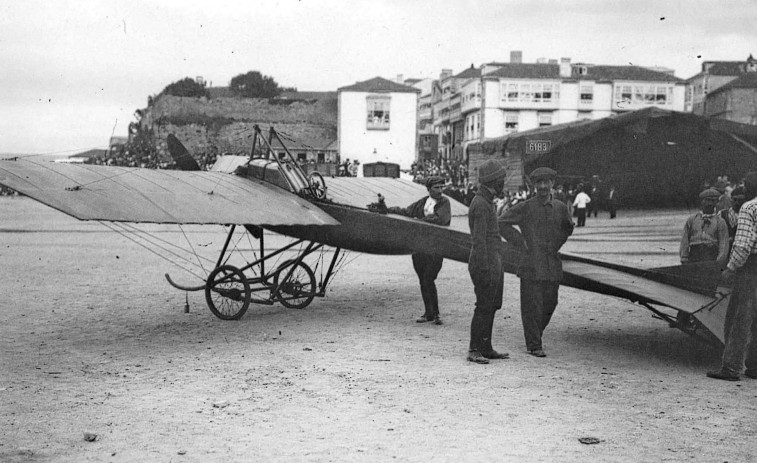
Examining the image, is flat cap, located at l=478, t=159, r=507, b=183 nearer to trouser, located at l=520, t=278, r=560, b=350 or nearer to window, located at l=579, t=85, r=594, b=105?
trouser, located at l=520, t=278, r=560, b=350

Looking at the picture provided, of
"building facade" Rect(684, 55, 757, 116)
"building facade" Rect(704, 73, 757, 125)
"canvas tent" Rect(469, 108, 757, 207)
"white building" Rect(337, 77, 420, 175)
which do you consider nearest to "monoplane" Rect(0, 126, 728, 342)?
"canvas tent" Rect(469, 108, 757, 207)

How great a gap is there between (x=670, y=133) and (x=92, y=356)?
27288mm

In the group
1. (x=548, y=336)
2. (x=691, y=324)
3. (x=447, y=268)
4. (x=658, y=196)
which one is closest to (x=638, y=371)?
(x=691, y=324)

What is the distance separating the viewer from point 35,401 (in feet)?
20.8

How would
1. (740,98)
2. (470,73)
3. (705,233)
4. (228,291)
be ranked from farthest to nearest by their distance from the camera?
1. (470,73)
2. (740,98)
3. (228,291)
4. (705,233)

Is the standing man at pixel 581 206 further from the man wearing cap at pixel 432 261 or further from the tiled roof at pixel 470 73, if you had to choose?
the tiled roof at pixel 470 73

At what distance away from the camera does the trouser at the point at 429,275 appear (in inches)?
408

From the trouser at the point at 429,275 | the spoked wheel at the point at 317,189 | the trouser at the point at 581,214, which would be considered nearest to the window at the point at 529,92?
the trouser at the point at 581,214

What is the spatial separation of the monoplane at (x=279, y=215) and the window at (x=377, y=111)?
209 feet

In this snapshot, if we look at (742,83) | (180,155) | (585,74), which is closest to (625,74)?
(585,74)

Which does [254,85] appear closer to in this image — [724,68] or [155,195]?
[724,68]

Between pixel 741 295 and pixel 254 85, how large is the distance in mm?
97152

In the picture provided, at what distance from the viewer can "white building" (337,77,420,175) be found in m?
75.8

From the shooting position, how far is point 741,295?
7289 mm
